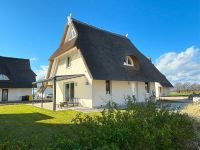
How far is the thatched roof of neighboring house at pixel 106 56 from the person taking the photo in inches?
708

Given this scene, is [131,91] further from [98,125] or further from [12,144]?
[12,144]

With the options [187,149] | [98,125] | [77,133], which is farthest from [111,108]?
[187,149]

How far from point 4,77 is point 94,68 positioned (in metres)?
23.7

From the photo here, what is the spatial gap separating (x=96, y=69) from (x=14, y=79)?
937 inches

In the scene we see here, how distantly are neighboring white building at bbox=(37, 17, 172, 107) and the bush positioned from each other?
10664 mm

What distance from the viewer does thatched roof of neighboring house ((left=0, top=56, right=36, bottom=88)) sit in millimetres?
34844

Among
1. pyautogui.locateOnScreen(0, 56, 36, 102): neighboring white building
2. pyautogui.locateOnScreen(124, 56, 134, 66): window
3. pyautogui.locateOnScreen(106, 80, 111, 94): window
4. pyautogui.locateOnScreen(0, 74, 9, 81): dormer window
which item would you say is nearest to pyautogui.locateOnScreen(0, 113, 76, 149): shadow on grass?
pyautogui.locateOnScreen(106, 80, 111, 94): window

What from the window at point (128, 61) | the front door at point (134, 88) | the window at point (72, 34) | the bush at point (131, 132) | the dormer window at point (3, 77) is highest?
the window at point (72, 34)

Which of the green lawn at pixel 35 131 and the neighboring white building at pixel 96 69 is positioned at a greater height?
the neighboring white building at pixel 96 69

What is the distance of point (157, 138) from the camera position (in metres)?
4.34

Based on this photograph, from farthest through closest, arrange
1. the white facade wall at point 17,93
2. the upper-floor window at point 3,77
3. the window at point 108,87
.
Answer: the white facade wall at point 17,93 < the upper-floor window at point 3,77 < the window at point 108,87

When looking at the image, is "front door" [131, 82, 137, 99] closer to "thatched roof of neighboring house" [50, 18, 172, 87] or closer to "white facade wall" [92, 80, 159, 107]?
"white facade wall" [92, 80, 159, 107]

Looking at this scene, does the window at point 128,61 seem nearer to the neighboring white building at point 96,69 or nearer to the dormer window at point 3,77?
the neighboring white building at point 96,69

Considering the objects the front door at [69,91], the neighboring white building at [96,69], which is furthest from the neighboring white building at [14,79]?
the front door at [69,91]
